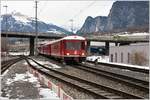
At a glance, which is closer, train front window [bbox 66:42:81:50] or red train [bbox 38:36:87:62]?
red train [bbox 38:36:87:62]

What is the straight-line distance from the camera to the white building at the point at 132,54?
162 ft

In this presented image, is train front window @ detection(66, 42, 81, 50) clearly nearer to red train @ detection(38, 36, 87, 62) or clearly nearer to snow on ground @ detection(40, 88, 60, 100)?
red train @ detection(38, 36, 87, 62)

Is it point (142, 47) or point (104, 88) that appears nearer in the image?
point (104, 88)

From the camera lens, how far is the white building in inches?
1946

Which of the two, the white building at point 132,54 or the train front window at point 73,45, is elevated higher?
the train front window at point 73,45

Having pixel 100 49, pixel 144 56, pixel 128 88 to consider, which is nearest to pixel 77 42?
pixel 144 56

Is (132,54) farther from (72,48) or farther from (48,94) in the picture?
(48,94)

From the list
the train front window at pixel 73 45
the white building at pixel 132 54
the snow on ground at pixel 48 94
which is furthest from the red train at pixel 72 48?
the snow on ground at pixel 48 94

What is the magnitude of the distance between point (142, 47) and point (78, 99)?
127 feet

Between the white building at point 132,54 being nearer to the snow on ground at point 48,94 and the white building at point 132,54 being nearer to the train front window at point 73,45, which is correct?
the train front window at point 73,45

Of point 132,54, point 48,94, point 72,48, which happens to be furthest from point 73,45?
point 48,94

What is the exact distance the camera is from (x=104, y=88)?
1559 centimetres

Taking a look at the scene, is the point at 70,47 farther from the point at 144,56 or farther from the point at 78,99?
the point at 78,99

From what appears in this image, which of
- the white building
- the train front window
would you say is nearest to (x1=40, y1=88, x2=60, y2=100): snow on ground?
the train front window
